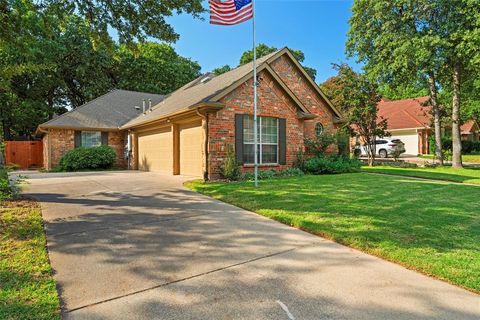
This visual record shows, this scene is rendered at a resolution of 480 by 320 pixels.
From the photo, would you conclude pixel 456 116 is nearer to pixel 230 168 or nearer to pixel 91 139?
pixel 230 168

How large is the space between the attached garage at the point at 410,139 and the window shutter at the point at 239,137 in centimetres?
2258

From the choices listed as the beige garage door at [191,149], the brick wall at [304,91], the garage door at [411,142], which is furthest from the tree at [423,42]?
the beige garage door at [191,149]

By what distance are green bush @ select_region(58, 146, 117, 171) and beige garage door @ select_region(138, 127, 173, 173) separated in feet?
7.15

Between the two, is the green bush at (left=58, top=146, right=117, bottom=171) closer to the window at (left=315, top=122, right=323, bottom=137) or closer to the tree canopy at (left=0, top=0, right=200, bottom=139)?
the tree canopy at (left=0, top=0, right=200, bottom=139)

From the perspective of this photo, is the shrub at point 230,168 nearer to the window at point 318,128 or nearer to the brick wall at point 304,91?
the brick wall at point 304,91

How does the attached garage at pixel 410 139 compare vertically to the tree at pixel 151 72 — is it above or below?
below

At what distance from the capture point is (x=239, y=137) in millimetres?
11164

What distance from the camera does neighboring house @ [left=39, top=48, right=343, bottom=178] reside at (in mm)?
10758

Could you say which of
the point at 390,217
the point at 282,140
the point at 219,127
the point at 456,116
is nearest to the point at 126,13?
the point at 219,127

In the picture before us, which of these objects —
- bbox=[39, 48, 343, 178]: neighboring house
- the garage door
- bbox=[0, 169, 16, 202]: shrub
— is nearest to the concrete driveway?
bbox=[0, 169, 16, 202]: shrub

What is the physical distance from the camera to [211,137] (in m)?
10.5

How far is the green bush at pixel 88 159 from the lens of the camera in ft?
53.8

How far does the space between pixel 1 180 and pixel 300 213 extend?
6.18 metres

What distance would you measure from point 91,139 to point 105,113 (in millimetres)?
2257
